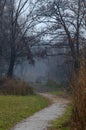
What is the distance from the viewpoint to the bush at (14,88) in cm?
3020

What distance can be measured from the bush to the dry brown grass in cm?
2074


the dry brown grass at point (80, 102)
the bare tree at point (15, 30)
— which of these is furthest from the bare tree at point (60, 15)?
the dry brown grass at point (80, 102)

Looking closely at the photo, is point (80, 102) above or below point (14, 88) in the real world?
above

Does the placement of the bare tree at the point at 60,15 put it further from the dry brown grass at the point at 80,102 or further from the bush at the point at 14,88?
the dry brown grass at the point at 80,102

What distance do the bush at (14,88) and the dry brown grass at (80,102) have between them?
20.7 meters

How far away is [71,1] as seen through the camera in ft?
111

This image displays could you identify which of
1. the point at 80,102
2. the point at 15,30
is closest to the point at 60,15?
the point at 15,30

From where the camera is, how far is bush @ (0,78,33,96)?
30203 mm

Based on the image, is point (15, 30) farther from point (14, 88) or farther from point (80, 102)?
point (80, 102)

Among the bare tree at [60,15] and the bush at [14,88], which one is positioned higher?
the bare tree at [60,15]

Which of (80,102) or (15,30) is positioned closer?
(80,102)

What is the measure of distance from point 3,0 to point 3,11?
1.05 meters

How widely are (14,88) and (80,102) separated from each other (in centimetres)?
2161

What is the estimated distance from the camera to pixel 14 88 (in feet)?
99.8
